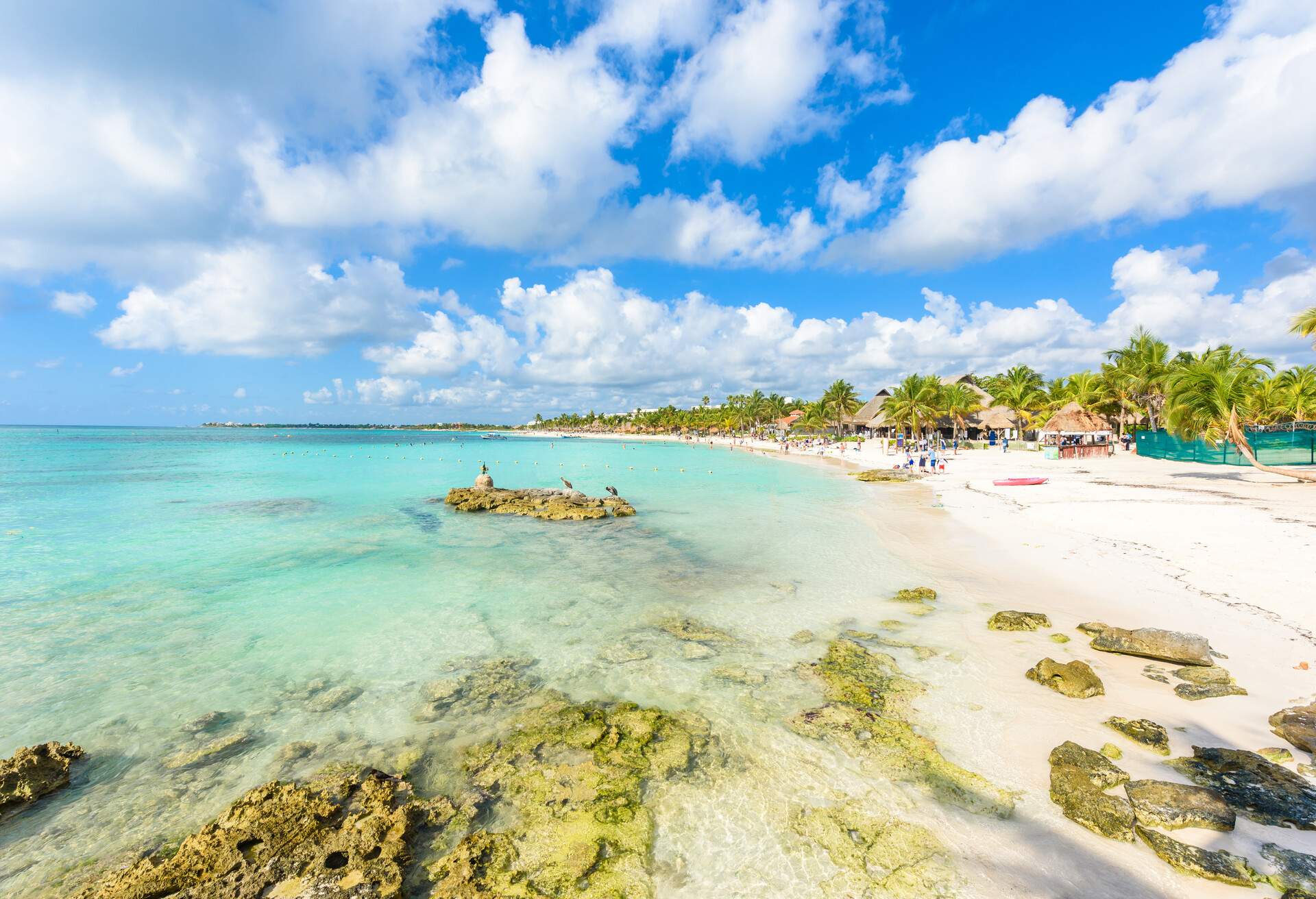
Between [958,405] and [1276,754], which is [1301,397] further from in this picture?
[1276,754]

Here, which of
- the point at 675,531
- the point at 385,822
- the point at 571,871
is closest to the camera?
the point at 571,871

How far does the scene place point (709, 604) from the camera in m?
10.7

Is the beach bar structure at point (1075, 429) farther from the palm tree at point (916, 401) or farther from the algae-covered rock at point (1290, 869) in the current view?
the algae-covered rock at point (1290, 869)

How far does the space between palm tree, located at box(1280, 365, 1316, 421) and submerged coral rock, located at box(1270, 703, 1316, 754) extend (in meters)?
66.8

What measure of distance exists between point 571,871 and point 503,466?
1992 inches

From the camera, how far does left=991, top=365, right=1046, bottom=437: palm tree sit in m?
57.8

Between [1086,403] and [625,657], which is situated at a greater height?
[1086,403]

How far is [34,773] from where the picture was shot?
5.28 m

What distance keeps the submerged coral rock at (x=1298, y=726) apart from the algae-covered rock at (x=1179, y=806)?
155 cm

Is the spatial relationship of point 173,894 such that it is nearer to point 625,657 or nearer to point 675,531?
point 625,657

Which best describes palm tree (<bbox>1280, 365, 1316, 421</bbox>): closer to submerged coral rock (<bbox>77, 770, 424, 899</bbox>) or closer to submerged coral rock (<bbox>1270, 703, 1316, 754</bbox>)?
submerged coral rock (<bbox>1270, 703, 1316, 754</bbox>)

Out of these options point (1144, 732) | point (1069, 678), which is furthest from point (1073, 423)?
point (1144, 732)

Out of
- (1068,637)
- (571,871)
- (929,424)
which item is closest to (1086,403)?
(929,424)

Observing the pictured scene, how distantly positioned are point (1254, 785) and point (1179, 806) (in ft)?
3.22
